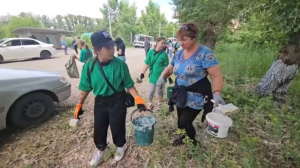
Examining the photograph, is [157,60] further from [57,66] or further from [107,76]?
[57,66]

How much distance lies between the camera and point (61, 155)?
2447 mm

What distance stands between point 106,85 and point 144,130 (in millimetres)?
826

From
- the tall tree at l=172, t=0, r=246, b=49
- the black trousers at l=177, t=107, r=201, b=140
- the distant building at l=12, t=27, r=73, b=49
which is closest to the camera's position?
the black trousers at l=177, t=107, r=201, b=140

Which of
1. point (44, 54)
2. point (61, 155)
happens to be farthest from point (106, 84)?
point (44, 54)

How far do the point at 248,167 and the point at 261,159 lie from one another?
443 mm

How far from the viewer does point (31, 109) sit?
2.93 metres

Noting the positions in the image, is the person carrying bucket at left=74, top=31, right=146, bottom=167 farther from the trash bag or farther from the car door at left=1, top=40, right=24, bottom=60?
the car door at left=1, top=40, right=24, bottom=60

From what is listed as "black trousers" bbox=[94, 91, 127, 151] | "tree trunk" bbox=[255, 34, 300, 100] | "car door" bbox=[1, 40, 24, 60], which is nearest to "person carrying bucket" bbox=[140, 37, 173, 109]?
"black trousers" bbox=[94, 91, 127, 151]

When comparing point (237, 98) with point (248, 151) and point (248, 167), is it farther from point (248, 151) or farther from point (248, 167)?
point (248, 167)

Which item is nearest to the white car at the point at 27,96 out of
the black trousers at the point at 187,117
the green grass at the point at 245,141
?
the green grass at the point at 245,141

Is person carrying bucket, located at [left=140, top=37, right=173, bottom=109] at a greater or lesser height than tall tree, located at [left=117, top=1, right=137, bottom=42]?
lesser

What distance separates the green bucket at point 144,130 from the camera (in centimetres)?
223

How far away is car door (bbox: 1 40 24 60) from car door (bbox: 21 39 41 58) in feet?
0.84

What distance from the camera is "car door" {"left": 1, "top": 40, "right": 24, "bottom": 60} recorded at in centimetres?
991
